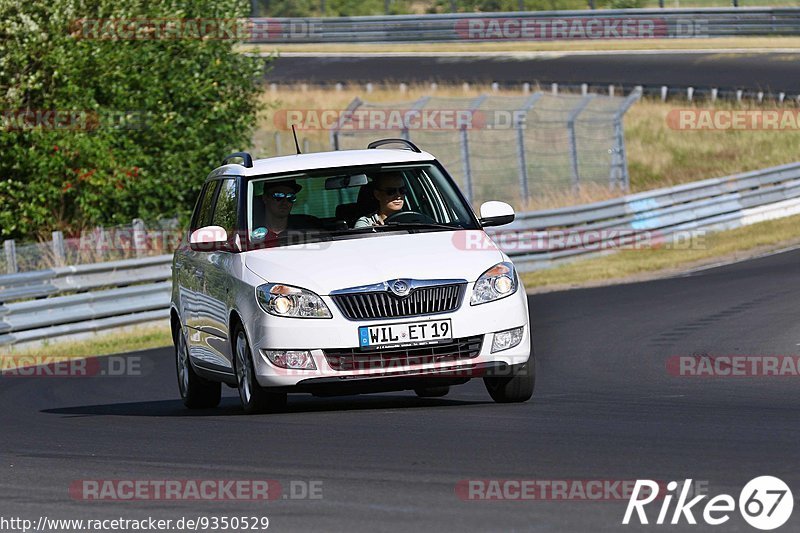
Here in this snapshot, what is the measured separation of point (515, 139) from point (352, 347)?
79.3 feet

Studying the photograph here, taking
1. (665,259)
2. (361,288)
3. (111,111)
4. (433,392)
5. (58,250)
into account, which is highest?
(361,288)

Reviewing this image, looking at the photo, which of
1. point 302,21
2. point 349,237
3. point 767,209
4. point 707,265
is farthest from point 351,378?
point 302,21

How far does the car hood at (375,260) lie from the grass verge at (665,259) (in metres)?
13.8

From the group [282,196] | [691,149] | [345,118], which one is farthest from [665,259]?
[282,196]

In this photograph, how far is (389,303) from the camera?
31.2 ft

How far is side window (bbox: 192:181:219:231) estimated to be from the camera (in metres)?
11.7

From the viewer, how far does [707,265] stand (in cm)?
2480

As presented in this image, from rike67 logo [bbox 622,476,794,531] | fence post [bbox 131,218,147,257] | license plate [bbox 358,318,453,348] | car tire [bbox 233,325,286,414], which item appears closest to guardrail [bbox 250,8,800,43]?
fence post [bbox 131,218,147,257]

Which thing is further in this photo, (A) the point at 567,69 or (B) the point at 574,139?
(A) the point at 567,69

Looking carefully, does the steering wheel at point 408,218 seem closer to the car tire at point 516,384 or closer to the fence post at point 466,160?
the car tire at point 516,384

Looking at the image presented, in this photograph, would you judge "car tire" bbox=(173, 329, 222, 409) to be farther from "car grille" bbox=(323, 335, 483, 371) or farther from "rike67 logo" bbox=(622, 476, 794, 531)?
"rike67 logo" bbox=(622, 476, 794, 531)

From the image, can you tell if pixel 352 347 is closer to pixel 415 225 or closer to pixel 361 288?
pixel 361 288

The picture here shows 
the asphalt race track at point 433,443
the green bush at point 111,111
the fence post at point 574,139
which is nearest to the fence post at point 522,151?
the fence post at point 574,139

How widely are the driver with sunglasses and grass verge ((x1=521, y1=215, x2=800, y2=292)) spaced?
13.4 m
